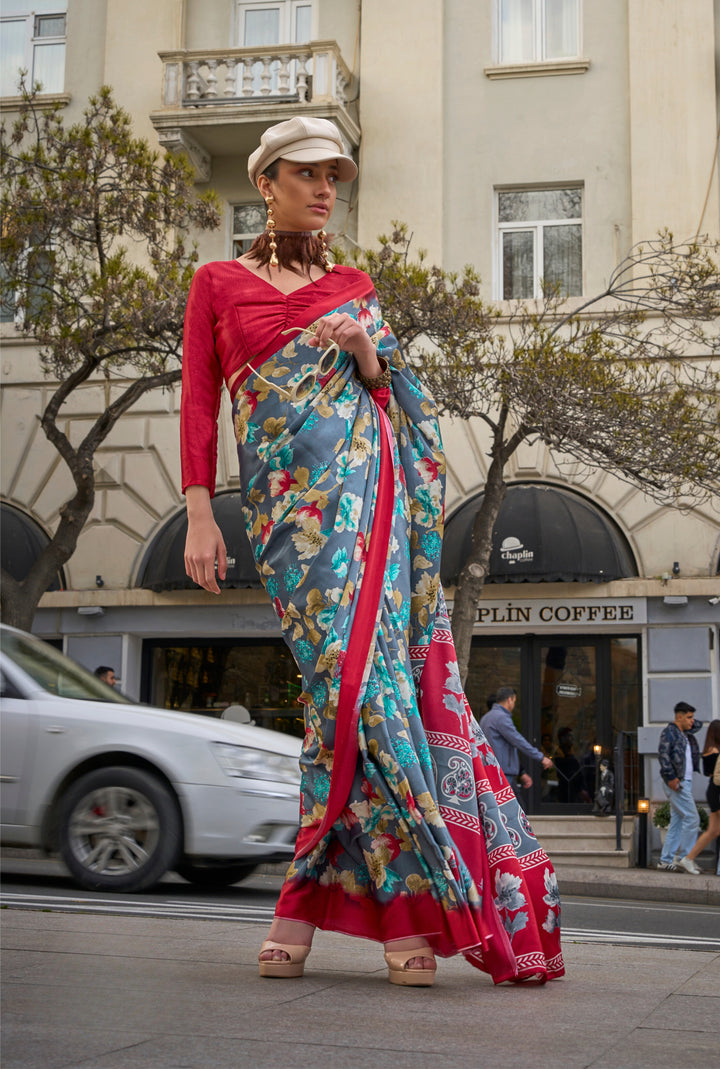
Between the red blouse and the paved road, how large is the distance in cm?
189

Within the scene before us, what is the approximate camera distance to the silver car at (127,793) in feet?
25.4

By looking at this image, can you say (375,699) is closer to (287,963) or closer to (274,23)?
(287,963)

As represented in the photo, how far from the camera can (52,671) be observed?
8297 mm

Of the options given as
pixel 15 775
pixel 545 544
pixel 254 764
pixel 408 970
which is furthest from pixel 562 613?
pixel 408 970

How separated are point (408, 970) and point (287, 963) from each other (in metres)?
0.31

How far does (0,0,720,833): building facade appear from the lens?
Result: 18.8 metres

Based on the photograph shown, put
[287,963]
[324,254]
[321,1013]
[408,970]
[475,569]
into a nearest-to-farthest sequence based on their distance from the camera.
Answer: [321,1013] → [408,970] → [287,963] → [324,254] → [475,569]

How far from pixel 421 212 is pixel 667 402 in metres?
5.46

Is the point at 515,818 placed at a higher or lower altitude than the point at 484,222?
lower

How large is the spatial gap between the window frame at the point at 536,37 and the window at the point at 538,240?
190cm

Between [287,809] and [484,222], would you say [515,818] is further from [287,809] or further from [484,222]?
[484,222]

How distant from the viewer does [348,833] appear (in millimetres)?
3451

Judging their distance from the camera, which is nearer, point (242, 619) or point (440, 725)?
point (440, 725)

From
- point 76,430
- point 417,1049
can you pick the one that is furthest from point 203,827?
point 76,430
